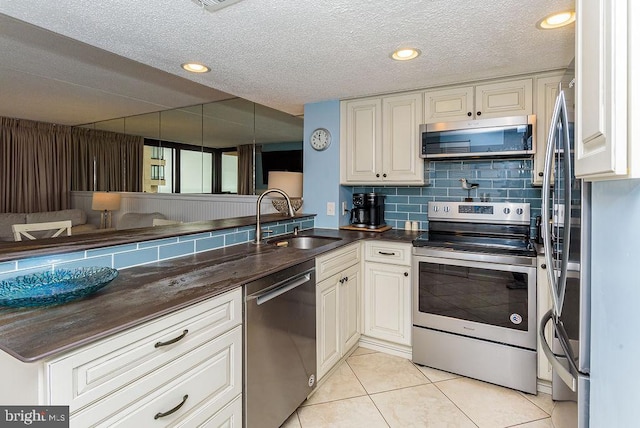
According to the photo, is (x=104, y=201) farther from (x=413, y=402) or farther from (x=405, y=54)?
(x=413, y=402)

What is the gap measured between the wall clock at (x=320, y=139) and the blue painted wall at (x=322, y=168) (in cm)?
3

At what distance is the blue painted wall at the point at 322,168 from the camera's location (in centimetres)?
311

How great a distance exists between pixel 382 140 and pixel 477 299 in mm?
1468

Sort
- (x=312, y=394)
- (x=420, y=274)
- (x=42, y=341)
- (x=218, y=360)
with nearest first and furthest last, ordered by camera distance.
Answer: (x=42, y=341)
(x=218, y=360)
(x=312, y=394)
(x=420, y=274)

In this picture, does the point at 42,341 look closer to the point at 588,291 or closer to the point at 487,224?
the point at 588,291

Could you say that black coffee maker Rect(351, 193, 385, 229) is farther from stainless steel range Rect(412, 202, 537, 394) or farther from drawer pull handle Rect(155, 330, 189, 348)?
drawer pull handle Rect(155, 330, 189, 348)

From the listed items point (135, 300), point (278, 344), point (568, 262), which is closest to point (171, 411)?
point (135, 300)

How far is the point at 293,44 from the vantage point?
1902 mm

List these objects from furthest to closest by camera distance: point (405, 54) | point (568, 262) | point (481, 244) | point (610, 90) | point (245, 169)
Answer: point (245, 169), point (481, 244), point (405, 54), point (568, 262), point (610, 90)

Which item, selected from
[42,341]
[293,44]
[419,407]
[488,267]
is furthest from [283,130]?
[42,341]

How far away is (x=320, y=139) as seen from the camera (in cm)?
317

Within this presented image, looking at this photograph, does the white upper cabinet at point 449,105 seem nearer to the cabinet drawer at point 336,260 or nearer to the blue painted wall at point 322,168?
the blue painted wall at point 322,168

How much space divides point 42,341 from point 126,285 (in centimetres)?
54

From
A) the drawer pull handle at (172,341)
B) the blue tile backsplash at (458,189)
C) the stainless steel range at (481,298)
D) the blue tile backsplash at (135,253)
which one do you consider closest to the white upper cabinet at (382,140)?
the blue tile backsplash at (458,189)
